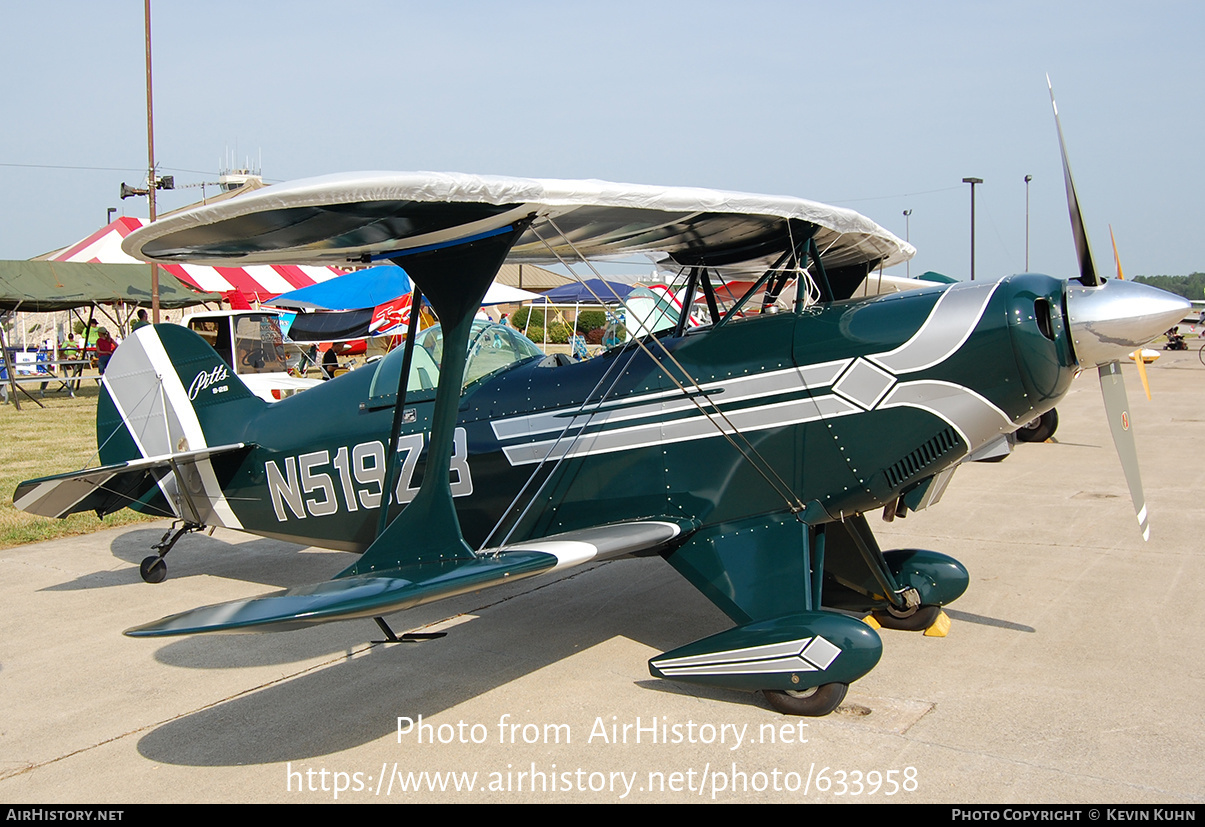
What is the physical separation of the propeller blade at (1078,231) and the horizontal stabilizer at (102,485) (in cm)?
532

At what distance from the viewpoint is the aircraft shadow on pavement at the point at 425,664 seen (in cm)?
410

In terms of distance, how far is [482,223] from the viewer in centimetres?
422

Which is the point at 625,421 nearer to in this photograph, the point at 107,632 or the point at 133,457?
the point at 107,632

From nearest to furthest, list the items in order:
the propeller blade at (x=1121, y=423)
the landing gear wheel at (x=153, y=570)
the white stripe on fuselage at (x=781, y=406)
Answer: the white stripe on fuselage at (x=781, y=406) → the propeller blade at (x=1121, y=423) → the landing gear wheel at (x=153, y=570)

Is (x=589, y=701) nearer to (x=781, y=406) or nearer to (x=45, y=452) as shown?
(x=781, y=406)

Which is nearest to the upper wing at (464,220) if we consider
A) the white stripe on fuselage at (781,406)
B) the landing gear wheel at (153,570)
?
the white stripe on fuselage at (781,406)

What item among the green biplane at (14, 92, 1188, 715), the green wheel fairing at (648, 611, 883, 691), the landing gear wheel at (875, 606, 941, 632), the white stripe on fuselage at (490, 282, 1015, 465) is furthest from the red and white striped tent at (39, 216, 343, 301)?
the green wheel fairing at (648, 611, 883, 691)

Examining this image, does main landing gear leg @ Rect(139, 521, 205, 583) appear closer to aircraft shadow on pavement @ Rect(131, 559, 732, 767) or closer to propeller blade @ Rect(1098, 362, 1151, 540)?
aircraft shadow on pavement @ Rect(131, 559, 732, 767)

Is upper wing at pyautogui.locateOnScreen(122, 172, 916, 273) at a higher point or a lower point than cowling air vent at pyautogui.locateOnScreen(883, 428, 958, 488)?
higher

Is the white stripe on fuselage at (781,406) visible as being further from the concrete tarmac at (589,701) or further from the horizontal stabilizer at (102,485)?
the horizontal stabilizer at (102,485)

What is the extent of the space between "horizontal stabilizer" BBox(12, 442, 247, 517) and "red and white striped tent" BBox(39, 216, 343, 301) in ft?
65.8

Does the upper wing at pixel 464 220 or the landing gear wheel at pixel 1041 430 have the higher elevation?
the upper wing at pixel 464 220

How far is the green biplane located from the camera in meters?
4.12

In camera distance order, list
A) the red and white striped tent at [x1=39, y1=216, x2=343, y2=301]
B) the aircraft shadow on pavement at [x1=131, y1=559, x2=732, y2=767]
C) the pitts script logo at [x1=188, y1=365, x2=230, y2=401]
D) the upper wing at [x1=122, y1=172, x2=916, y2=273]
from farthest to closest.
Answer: the red and white striped tent at [x1=39, y1=216, x2=343, y2=301]
the pitts script logo at [x1=188, y1=365, x2=230, y2=401]
the aircraft shadow on pavement at [x1=131, y1=559, x2=732, y2=767]
the upper wing at [x1=122, y1=172, x2=916, y2=273]
